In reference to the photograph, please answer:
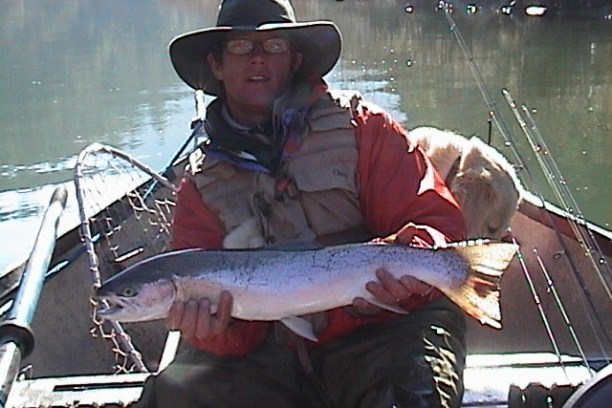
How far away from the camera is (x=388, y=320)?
3.07m

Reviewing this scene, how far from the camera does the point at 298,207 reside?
10.4 ft

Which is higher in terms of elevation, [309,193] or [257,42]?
[257,42]

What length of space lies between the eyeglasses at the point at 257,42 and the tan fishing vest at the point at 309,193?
0.82 feet

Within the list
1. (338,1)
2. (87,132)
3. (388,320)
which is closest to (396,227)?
(388,320)

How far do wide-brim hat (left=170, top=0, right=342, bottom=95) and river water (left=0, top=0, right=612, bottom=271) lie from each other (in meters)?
2.70

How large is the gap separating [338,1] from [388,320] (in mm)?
51722

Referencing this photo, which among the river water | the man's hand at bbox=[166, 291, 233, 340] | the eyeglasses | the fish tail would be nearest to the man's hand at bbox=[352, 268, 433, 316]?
the fish tail

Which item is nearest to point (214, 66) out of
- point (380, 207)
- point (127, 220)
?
point (380, 207)

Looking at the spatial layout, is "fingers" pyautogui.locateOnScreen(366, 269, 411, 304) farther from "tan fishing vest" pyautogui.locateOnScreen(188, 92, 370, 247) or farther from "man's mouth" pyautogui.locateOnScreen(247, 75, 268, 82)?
"man's mouth" pyautogui.locateOnScreen(247, 75, 268, 82)

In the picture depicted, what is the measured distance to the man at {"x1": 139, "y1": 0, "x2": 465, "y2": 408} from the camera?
10.0 feet

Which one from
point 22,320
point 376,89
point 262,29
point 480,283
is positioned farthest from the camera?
point 376,89

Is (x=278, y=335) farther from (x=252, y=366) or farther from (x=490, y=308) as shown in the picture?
(x=490, y=308)

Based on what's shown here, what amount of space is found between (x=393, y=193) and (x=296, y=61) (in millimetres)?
657

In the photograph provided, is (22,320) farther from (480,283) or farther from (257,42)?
(480,283)
